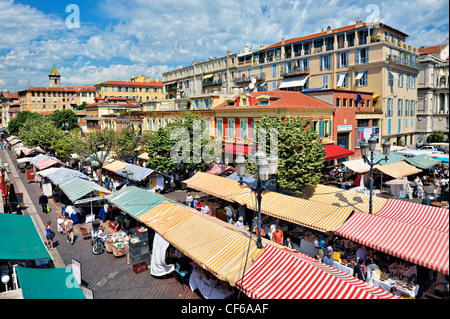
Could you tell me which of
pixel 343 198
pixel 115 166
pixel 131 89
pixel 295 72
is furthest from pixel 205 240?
pixel 131 89

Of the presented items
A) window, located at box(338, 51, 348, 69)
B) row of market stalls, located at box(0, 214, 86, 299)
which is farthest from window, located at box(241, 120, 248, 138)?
row of market stalls, located at box(0, 214, 86, 299)

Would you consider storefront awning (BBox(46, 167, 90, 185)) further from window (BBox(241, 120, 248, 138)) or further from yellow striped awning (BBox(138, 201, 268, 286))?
window (BBox(241, 120, 248, 138))

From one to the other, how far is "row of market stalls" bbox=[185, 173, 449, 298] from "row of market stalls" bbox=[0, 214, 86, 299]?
4693 millimetres

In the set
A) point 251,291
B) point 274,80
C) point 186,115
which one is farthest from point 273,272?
point 274,80

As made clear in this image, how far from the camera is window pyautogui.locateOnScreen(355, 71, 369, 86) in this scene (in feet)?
118

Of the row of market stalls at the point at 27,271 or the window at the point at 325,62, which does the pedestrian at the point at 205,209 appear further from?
the window at the point at 325,62

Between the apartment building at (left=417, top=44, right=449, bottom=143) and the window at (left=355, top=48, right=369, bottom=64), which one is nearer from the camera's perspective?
the window at (left=355, top=48, right=369, bottom=64)

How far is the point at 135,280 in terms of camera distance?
11703mm

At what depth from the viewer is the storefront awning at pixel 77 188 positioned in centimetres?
1845

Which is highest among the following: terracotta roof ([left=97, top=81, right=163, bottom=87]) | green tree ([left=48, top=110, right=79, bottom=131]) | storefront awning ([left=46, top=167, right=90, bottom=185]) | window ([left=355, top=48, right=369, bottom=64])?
terracotta roof ([left=97, top=81, right=163, bottom=87])

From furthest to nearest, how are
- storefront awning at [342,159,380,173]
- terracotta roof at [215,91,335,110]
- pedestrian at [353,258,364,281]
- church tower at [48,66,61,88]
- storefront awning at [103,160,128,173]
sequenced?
church tower at [48,66,61,88]
storefront awning at [103,160,128,173]
terracotta roof at [215,91,335,110]
storefront awning at [342,159,380,173]
pedestrian at [353,258,364,281]

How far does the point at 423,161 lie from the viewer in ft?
78.4

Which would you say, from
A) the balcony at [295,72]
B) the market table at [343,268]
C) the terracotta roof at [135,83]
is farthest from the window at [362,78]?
the terracotta roof at [135,83]
